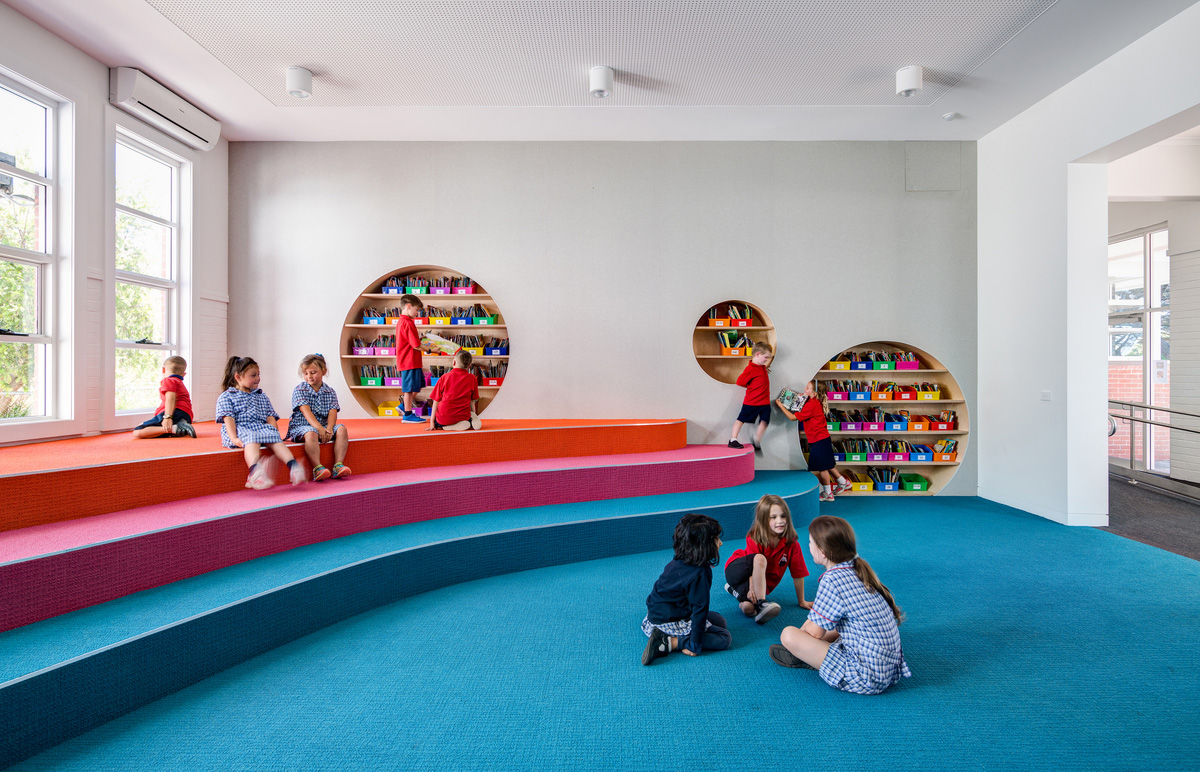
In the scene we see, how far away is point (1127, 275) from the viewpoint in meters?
8.06

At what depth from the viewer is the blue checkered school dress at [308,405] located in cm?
445

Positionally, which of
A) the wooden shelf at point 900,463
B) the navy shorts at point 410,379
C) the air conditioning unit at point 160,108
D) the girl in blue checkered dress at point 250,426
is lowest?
the wooden shelf at point 900,463

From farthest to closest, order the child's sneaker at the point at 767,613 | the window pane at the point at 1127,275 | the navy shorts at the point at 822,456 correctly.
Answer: the window pane at the point at 1127,275 < the navy shorts at the point at 822,456 < the child's sneaker at the point at 767,613

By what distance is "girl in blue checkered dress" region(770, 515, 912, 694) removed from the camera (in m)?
2.36

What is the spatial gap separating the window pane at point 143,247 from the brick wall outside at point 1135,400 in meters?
12.0

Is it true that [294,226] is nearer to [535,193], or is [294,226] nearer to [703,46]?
[535,193]

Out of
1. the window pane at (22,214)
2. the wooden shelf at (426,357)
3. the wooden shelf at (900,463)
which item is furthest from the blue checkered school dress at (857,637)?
the window pane at (22,214)

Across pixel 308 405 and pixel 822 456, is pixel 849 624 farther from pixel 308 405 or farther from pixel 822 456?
pixel 308 405

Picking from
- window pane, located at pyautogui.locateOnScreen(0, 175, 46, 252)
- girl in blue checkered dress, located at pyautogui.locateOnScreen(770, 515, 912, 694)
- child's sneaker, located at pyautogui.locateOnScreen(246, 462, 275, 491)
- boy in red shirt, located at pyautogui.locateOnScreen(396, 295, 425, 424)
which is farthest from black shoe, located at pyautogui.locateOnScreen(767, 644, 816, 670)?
window pane, located at pyautogui.locateOnScreen(0, 175, 46, 252)

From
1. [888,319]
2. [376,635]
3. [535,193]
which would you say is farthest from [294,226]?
[888,319]

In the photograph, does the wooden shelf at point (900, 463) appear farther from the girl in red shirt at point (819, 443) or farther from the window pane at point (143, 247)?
the window pane at point (143, 247)

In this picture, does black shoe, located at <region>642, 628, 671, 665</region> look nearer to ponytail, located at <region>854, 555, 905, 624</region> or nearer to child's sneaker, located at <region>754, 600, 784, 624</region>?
child's sneaker, located at <region>754, 600, 784, 624</region>

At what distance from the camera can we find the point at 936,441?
681 centimetres

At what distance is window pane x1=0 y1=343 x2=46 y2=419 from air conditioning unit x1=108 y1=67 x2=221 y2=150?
2.27 meters
